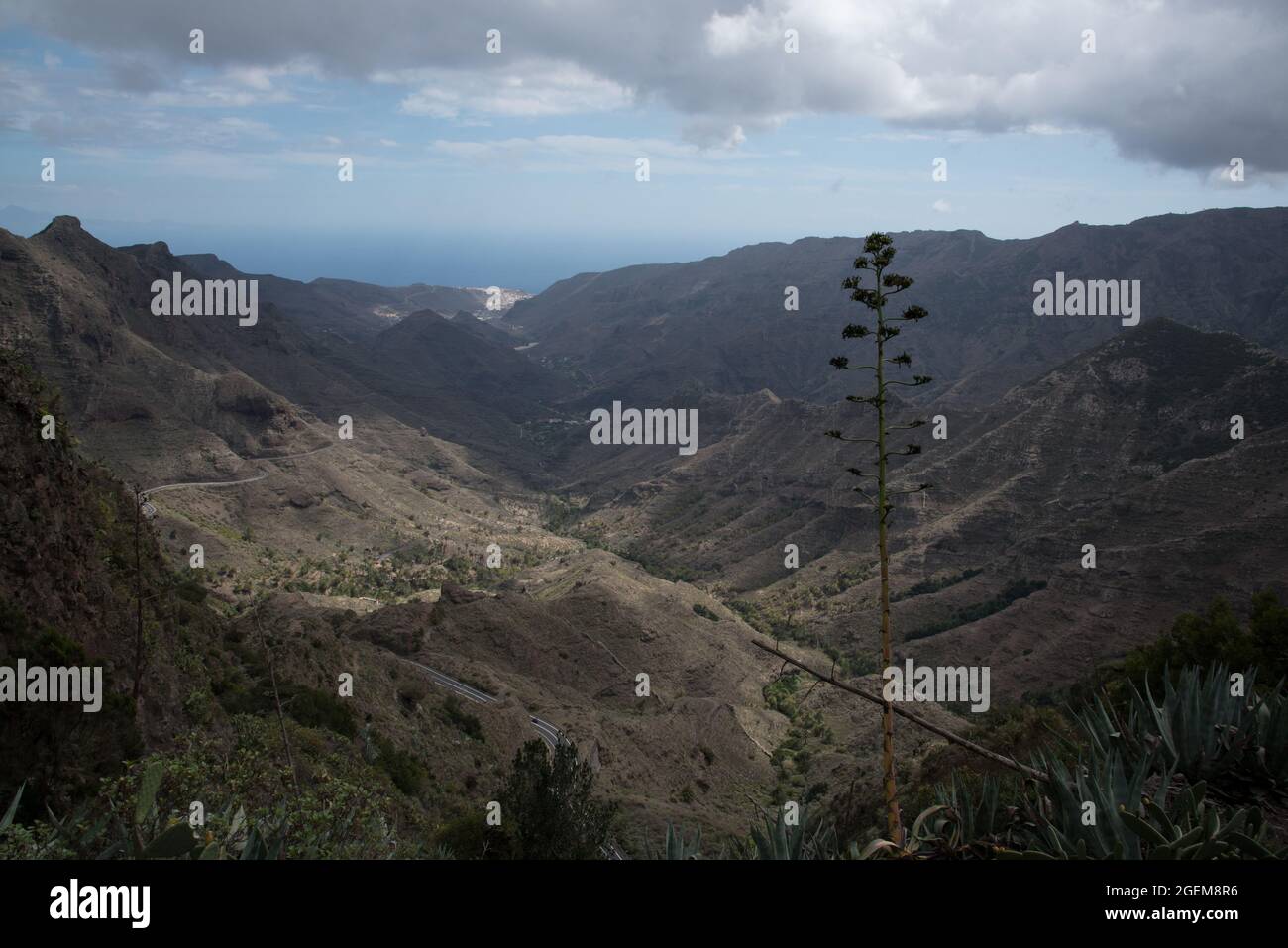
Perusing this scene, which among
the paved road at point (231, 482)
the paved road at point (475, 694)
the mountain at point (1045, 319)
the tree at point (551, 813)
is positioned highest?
the mountain at point (1045, 319)

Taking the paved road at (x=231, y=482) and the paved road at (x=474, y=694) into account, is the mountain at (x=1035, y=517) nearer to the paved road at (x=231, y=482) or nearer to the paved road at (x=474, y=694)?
the paved road at (x=474, y=694)

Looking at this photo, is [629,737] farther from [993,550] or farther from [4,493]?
[993,550]

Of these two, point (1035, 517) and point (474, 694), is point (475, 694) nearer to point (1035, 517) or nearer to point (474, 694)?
point (474, 694)

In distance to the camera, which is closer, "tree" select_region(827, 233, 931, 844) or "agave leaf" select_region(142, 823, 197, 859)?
"agave leaf" select_region(142, 823, 197, 859)

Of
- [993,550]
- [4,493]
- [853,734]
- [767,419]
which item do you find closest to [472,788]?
[4,493]

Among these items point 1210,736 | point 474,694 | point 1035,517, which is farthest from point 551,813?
point 1035,517

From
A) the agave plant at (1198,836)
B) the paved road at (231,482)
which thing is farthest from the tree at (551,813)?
the paved road at (231,482)

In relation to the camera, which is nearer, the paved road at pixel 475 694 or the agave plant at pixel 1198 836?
the agave plant at pixel 1198 836

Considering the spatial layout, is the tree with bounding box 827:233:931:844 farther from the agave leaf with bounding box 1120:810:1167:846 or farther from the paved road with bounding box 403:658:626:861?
the paved road with bounding box 403:658:626:861

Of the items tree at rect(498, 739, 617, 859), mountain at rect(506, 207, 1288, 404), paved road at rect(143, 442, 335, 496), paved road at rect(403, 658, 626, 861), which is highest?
mountain at rect(506, 207, 1288, 404)

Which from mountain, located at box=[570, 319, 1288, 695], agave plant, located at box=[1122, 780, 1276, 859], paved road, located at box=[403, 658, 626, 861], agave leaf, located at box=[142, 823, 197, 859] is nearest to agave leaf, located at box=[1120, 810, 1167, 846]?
agave plant, located at box=[1122, 780, 1276, 859]
